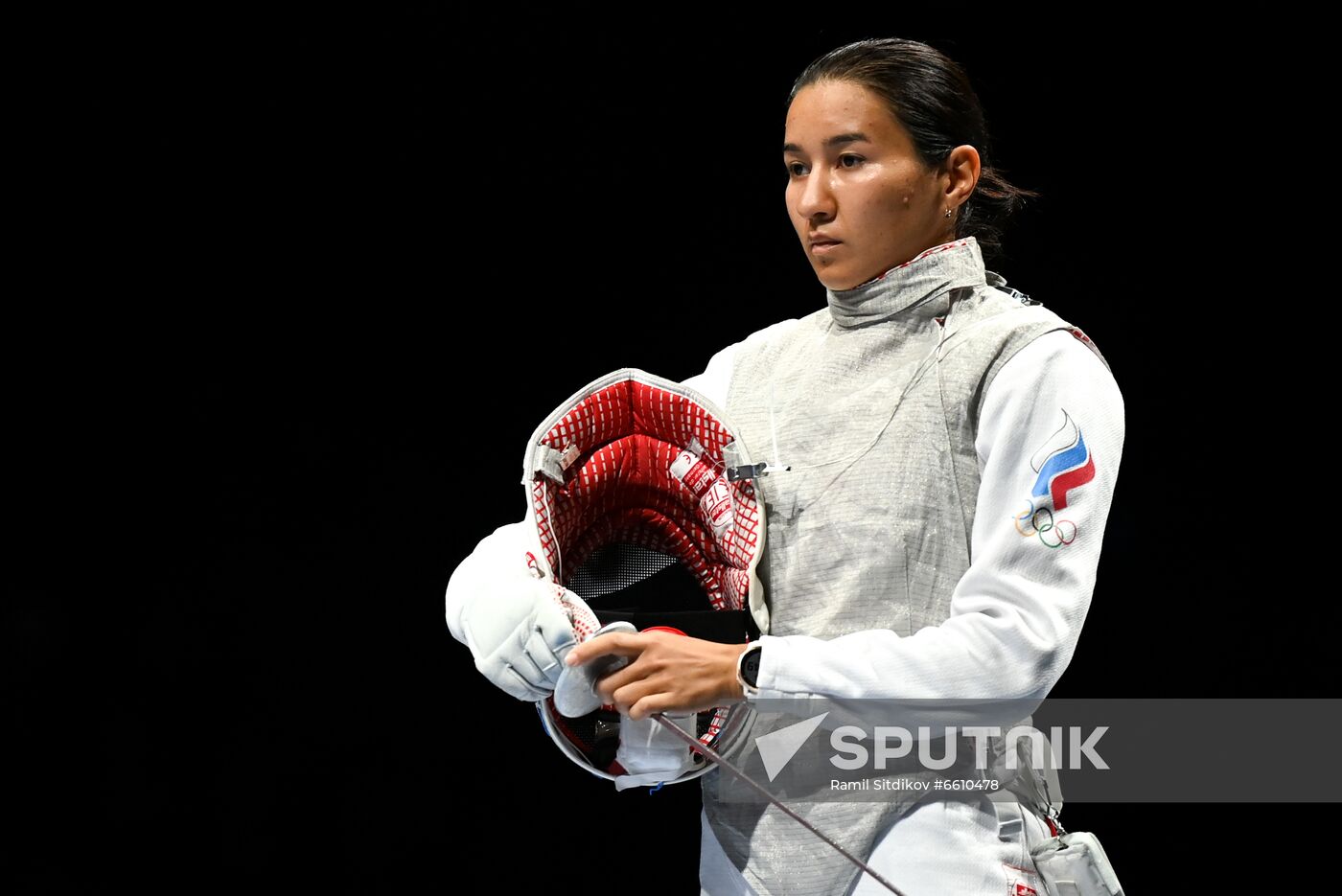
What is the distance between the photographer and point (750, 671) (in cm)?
100

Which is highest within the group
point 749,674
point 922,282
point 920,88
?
point 920,88

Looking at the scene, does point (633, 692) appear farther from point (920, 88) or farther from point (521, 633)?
point (920, 88)

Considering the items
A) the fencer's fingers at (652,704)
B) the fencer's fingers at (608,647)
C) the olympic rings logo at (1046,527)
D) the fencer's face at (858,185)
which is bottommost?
the fencer's fingers at (652,704)

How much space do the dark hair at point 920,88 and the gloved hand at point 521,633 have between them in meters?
0.52

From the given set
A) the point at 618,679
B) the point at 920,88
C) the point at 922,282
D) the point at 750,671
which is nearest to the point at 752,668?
the point at 750,671

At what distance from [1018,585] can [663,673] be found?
0.28m

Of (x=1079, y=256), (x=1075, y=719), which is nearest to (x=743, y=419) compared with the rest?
(x=1075, y=719)

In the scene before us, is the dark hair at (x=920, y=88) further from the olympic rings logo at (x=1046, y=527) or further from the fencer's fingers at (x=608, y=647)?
the fencer's fingers at (x=608, y=647)

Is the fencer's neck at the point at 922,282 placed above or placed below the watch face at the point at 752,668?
above

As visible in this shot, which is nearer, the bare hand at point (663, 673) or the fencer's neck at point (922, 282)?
the bare hand at point (663, 673)

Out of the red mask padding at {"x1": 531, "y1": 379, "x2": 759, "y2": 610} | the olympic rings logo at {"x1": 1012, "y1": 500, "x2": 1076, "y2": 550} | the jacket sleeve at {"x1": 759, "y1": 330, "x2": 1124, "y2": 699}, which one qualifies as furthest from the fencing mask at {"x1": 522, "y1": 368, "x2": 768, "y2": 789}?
the olympic rings logo at {"x1": 1012, "y1": 500, "x2": 1076, "y2": 550}

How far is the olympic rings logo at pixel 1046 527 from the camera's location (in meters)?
0.99

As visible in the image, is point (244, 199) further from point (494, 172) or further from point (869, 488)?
point (869, 488)

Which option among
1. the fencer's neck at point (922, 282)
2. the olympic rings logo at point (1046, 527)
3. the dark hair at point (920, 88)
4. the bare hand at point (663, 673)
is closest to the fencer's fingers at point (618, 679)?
the bare hand at point (663, 673)
